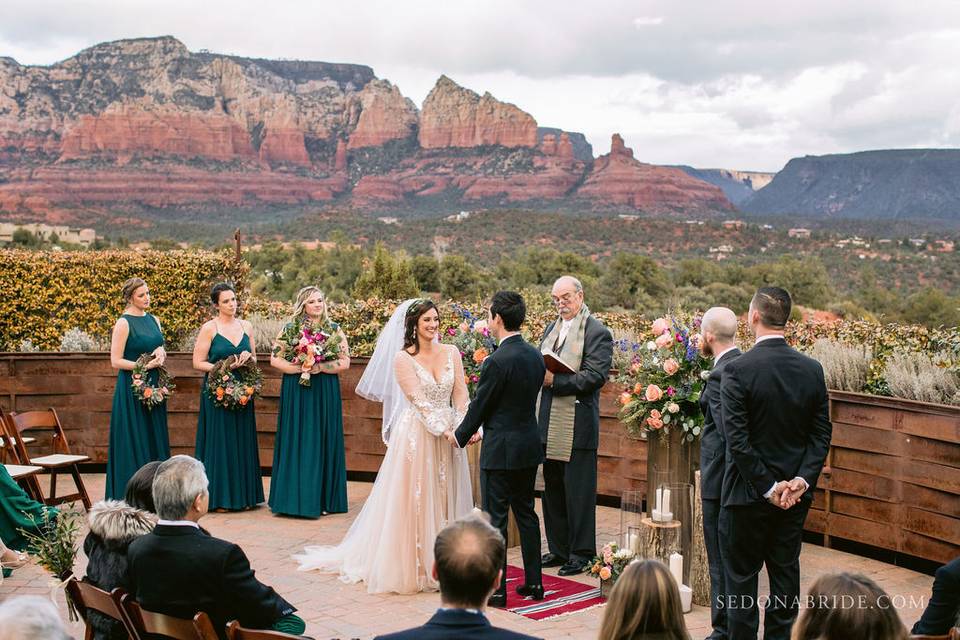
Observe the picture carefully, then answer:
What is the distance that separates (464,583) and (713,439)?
280cm

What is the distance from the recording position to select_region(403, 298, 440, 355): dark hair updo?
689cm

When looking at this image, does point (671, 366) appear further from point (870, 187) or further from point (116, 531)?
point (870, 187)

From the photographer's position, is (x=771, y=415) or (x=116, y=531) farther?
(x=771, y=415)

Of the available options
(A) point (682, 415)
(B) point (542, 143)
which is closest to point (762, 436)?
(A) point (682, 415)

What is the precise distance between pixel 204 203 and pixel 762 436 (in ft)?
279

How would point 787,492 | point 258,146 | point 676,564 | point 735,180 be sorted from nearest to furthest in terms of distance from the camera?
point 787,492
point 676,564
point 258,146
point 735,180

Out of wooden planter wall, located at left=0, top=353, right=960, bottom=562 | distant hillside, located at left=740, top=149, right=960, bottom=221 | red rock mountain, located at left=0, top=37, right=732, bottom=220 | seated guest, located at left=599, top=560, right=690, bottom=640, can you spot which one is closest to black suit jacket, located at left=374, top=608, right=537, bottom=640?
seated guest, located at left=599, top=560, right=690, bottom=640

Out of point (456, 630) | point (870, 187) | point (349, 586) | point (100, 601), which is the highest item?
point (870, 187)

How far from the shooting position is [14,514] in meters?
6.52

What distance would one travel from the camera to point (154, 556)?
4.04 m

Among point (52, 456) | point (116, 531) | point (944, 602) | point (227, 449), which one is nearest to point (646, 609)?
point (944, 602)

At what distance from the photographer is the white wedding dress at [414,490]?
6.77m

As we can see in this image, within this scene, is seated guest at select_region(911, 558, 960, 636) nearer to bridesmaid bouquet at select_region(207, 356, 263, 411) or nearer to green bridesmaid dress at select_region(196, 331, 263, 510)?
bridesmaid bouquet at select_region(207, 356, 263, 411)

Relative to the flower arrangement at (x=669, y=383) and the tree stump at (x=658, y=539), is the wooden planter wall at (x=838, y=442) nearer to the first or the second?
the flower arrangement at (x=669, y=383)
